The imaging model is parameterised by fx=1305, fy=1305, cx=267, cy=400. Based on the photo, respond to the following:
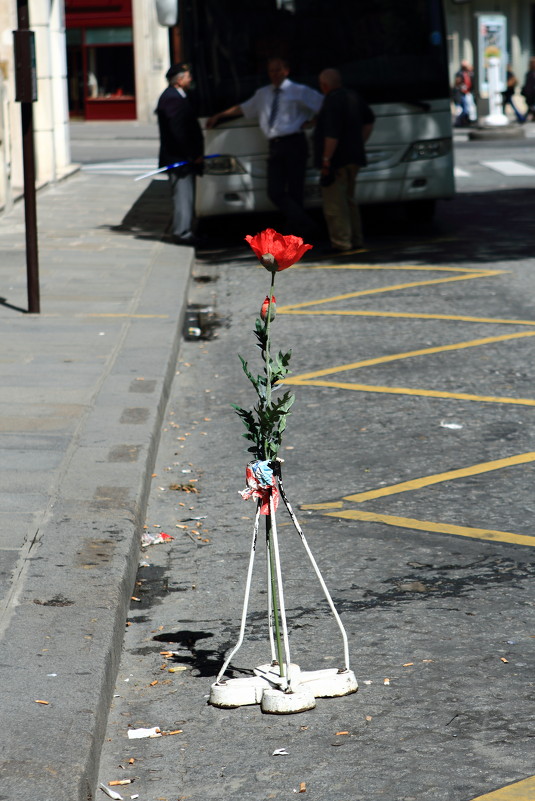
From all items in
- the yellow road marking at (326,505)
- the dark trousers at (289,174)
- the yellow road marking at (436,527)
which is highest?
the dark trousers at (289,174)

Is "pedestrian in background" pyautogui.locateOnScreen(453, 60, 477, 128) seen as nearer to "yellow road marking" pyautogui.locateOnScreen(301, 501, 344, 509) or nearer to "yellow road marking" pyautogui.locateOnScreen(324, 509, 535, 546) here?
"yellow road marking" pyautogui.locateOnScreen(301, 501, 344, 509)

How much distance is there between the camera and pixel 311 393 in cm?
788

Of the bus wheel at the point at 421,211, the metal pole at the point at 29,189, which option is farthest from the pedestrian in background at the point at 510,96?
the metal pole at the point at 29,189

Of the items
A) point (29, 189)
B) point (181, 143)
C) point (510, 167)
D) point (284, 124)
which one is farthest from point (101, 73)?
point (29, 189)

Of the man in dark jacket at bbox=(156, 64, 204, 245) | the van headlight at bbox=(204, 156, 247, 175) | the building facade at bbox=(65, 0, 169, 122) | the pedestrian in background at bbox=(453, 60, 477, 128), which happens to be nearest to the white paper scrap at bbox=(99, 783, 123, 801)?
the man in dark jacket at bbox=(156, 64, 204, 245)

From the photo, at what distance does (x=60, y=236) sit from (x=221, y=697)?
11.3 m

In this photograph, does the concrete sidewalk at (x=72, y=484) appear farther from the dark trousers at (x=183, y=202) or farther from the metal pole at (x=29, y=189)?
the dark trousers at (x=183, y=202)

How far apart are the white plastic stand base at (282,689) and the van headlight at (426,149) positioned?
11.1 m

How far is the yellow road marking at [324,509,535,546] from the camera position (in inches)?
206

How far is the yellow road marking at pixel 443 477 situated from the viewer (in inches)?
231

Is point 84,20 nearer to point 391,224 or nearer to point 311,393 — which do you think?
point 391,224

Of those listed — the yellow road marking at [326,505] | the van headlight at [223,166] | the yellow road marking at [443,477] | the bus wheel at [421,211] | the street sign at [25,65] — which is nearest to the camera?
the yellow road marking at [326,505]

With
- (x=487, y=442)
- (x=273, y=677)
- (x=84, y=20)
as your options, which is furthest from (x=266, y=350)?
(x=84, y=20)

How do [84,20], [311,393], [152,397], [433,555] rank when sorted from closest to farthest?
[433,555], [152,397], [311,393], [84,20]
